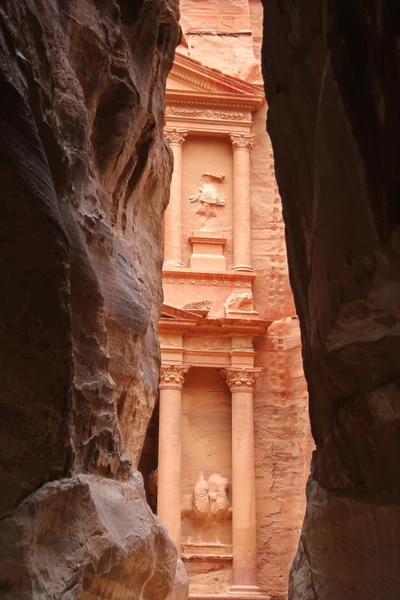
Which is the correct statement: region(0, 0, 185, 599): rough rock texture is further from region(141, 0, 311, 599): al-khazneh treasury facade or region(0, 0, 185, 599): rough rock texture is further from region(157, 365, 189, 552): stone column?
region(141, 0, 311, 599): al-khazneh treasury facade

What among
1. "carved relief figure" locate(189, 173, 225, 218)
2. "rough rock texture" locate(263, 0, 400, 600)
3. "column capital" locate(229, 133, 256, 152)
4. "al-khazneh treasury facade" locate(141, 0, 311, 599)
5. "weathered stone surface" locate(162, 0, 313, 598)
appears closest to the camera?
"rough rock texture" locate(263, 0, 400, 600)

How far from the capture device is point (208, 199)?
19.2 m

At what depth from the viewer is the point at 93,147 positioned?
15.8 feet

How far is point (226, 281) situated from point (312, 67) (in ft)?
51.2

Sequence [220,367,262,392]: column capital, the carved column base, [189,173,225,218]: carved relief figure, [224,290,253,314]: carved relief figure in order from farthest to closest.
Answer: [189,173,225,218]: carved relief figure
[224,290,253,314]: carved relief figure
[220,367,262,392]: column capital
the carved column base

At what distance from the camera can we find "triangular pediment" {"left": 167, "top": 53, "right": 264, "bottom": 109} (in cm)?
1906

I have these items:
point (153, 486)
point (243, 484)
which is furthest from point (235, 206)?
point (153, 486)

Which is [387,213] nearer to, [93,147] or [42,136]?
[42,136]

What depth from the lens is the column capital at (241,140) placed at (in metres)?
19.5

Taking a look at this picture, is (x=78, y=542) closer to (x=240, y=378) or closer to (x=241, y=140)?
(x=240, y=378)

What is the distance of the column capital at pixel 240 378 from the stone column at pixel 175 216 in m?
2.77

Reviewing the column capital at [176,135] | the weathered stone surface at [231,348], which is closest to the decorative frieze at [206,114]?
the weathered stone surface at [231,348]

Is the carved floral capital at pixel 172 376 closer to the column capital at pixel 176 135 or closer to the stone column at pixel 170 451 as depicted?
the stone column at pixel 170 451

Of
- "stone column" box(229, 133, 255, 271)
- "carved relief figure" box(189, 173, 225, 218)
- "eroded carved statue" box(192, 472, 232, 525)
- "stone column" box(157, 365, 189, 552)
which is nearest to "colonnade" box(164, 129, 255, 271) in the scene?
"stone column" box(229, 133, 255, 271)
